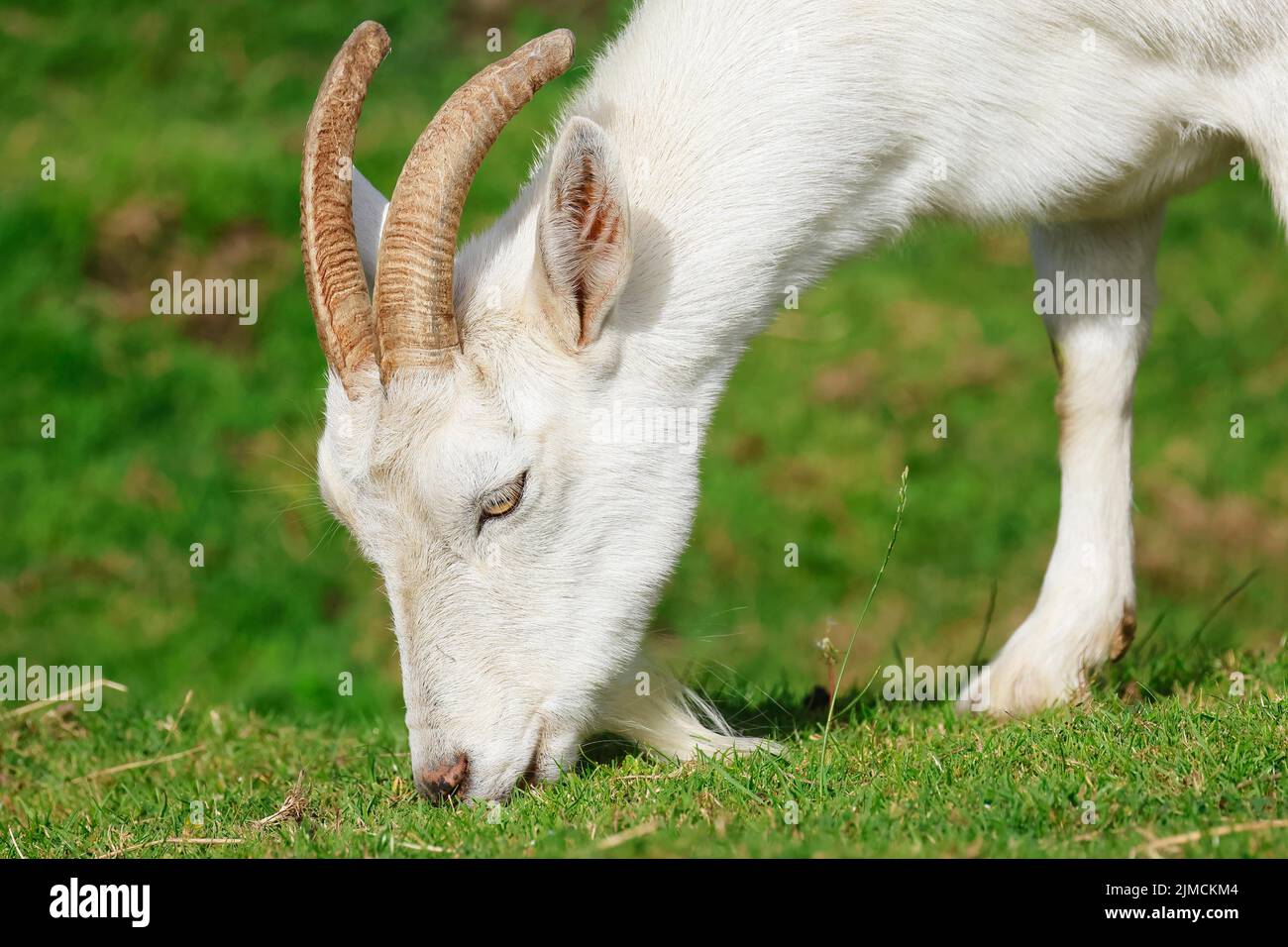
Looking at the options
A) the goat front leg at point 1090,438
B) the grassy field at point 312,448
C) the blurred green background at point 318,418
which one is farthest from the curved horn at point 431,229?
the blurred green background at point 318,418

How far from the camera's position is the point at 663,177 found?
14.6 ft

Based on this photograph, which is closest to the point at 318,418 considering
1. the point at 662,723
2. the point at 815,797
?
the point at 662,723

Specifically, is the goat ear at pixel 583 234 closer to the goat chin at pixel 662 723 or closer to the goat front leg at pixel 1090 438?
the goat chin at pixel 662 723

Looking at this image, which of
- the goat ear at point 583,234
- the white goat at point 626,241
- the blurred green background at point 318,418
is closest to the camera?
the goat ear at point 583,234

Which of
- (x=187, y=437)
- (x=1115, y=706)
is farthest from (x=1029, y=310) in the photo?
(x=1115, y=706)

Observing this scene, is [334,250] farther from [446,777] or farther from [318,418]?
[318,418]

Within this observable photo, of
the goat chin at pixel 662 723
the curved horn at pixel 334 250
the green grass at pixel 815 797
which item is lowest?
the green grass at pixel 815 797

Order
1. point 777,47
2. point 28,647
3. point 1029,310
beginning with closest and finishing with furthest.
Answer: point 777,47, point 28,647, point 1029,310

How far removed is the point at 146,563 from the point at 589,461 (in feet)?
19.6

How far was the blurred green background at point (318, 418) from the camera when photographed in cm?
917

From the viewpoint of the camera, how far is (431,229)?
405cm

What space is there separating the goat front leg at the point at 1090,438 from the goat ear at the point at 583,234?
1.94m

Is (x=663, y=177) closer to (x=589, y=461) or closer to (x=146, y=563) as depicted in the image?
(x=589, y=461)

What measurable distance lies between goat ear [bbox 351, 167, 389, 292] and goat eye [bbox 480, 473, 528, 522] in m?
0.69
